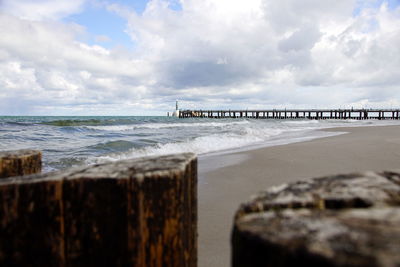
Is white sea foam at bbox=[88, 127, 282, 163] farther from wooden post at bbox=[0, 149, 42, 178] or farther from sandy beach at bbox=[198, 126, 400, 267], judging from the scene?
wooden post at bbox=[0, 149, 42, 178]

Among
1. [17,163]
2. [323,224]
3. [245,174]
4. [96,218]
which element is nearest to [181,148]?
[245,174]

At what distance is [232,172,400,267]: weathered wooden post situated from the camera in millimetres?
578

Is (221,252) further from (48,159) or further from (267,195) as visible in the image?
(48,159)

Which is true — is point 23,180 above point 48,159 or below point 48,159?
above

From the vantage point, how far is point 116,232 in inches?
46.9

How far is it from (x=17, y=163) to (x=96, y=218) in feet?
3.45

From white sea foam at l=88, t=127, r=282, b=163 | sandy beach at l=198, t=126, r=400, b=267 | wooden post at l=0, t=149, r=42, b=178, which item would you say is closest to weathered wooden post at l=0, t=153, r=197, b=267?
wooden post at l=0, t=149, r=42, b=178

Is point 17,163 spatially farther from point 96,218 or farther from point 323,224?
point 323,224

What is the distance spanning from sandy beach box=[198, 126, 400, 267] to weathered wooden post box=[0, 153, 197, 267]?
46.3 inches

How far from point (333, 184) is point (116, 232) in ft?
2.75

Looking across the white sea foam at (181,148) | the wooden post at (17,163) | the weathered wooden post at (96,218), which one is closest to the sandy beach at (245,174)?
the weathered wooden post at (96,218)

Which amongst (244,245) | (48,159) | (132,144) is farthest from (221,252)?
(132,144)

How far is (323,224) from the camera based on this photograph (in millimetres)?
686

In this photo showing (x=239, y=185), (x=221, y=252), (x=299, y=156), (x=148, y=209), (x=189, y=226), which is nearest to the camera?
(x=148, y=209)
